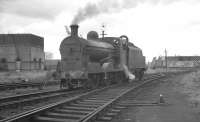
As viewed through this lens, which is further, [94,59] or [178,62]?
[178,62]

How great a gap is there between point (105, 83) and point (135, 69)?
6660 mm

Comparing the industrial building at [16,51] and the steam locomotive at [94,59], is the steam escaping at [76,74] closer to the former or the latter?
the steam locomotive at [94,59]

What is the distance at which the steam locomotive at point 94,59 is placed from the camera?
16.3 metres

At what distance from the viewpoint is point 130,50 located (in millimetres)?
22766

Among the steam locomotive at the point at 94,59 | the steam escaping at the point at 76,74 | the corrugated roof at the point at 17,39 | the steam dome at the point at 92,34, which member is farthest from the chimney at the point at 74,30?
the corrugated roof at the point at 17,39

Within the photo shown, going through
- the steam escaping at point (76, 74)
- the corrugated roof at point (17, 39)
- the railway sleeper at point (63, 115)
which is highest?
the corrugated roof at point (17, 39)

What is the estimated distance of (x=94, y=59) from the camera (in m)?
18.2

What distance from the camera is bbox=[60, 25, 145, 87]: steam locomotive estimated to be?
1626 centimetres

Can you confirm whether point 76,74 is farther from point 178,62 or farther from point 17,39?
point 178,62

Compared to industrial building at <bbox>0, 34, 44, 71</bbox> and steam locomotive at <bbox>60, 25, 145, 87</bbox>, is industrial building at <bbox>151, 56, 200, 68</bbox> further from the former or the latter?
steam locomotive at <bbox>60, 25, 145, 87</bbox>

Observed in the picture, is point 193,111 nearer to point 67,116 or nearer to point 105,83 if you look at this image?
point 67,116

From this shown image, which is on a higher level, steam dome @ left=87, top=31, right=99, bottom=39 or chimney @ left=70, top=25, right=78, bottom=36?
steam dome @ left=87, top=31, right=99, bottom=39

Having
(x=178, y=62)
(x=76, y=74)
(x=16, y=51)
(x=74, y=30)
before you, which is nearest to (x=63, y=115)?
(x=76, y=74)

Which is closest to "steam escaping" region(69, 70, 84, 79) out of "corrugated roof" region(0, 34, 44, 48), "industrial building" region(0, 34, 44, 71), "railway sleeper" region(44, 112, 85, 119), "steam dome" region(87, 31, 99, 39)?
"steam dome" region(87, 31, 99, 39)
